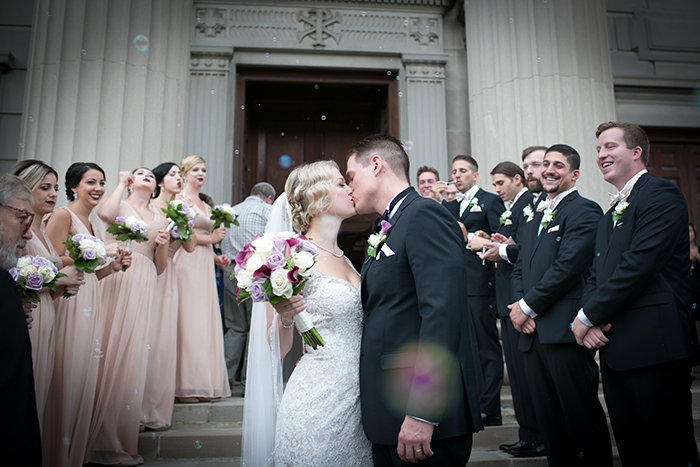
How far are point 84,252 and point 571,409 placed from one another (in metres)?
3.54

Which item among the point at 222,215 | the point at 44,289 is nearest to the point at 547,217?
the point at 222,215

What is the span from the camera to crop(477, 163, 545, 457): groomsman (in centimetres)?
397

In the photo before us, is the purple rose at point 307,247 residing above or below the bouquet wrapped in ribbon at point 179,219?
below

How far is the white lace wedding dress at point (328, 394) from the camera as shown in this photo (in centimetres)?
237

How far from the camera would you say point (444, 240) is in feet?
6.98

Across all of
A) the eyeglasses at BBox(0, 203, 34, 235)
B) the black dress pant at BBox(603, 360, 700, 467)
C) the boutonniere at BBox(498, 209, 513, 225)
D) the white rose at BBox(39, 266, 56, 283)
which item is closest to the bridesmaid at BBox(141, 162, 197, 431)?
the white rose at BBox(39, 266, 56, 283)

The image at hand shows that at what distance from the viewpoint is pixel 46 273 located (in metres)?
2.99

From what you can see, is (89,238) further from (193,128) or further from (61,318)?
(193,128)

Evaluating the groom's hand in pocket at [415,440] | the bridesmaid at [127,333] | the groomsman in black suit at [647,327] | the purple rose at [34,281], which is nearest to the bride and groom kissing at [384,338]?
the groom's hand in pocket at [415,440]

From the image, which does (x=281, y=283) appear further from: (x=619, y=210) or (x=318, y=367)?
(x=619, y=210)

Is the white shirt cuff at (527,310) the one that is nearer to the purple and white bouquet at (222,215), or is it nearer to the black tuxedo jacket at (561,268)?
the black tuxedo jacket at (561,268)

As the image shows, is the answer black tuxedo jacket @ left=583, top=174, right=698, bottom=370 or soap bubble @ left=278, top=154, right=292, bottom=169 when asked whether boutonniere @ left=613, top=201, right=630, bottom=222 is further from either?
soap bubble @ left=278, top=154, right=292, bottom=169

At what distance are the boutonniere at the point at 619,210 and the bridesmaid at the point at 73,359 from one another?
368 centimetres

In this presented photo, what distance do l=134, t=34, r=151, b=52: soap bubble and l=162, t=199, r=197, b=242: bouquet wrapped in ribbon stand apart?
12.7 feet
